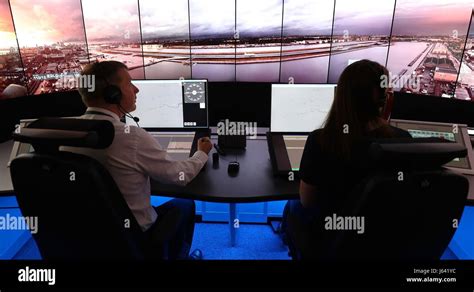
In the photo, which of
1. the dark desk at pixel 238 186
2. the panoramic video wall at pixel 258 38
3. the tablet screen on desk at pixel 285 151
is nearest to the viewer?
the dark desk at pixel 238 186

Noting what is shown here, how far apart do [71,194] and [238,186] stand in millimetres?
838

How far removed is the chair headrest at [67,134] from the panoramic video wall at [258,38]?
3.76m

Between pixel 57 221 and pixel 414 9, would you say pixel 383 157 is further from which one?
pixel 414 9

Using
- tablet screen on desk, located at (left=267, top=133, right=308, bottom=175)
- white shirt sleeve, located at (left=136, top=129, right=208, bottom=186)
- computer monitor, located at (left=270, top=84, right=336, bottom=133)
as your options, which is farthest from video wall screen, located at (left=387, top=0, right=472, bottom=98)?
white shirt sleeve, located at (left=136, top=129, right=208, bottom=186)

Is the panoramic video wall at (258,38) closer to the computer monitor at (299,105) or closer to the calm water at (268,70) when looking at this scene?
the calm water at (268,70)

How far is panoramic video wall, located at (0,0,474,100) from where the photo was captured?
14.9 ft

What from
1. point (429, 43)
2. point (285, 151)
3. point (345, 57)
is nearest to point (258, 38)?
point (345, 57)

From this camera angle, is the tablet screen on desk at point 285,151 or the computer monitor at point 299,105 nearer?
the tablet screen on desk at point 285,151

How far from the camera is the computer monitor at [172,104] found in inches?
81.4

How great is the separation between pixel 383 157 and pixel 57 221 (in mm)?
1163

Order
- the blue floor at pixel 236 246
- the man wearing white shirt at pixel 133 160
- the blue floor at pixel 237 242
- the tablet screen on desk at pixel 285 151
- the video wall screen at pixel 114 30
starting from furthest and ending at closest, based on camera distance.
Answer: the video wall screen at pixel 114 30, the blue floor at pixel 236 246, the blue floor at pixel 237 242, the tablet screen on desk at pixel 285 151, the man wearing white shirt at pixel 133 160

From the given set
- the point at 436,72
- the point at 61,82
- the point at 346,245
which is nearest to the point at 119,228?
the point at 346,245

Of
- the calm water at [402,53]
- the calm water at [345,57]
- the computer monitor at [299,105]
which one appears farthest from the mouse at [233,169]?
the calm water at [402,53]

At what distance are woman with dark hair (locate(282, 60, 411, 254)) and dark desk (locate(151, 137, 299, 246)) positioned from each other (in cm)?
33
